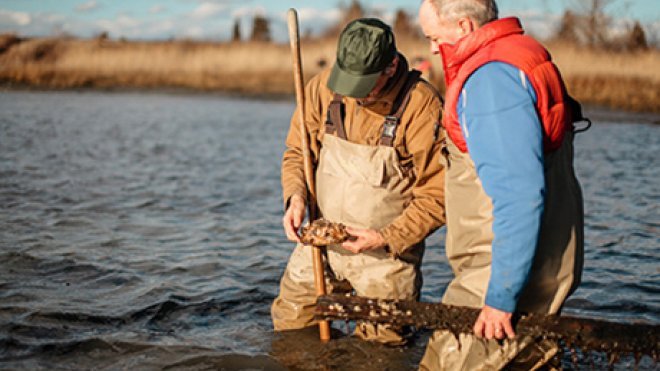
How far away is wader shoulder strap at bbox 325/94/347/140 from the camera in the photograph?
4.51m

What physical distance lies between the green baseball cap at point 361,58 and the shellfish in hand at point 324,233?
29.4 inches

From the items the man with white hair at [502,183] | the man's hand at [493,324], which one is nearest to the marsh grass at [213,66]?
the man with white hair at [502,183]

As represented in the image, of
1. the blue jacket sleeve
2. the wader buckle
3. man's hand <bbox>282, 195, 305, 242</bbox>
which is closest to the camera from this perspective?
the blue jacket sleeve

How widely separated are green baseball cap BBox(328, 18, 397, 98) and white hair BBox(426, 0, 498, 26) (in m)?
0.81

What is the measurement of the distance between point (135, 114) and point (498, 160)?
68.0ft

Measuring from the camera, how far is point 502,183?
3.01 metres

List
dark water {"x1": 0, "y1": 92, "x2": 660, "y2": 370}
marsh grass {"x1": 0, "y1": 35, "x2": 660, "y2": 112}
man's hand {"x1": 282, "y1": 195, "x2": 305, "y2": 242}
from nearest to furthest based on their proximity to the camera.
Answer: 1. man's hand {"x1": 282, "y1": 195, "x2": 305, "y2": 242}
2. dark water {"x1": 0, "y1": 92, "x2": 660, "y2": 370}
3. marsh grass {"x1": 0, "y1": 35, "x2": 660, "y2": 112}

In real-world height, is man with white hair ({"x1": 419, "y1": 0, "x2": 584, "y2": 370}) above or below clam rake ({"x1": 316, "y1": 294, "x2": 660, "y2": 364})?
above

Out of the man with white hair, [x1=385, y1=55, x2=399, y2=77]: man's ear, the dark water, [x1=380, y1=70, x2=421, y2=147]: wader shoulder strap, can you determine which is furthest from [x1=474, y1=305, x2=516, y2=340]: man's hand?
the dark water

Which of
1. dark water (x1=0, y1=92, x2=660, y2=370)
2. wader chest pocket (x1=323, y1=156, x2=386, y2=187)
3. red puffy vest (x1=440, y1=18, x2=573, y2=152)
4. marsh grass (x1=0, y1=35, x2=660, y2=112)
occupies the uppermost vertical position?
red puffy vest (x1=440, y1=18, x2=573, y2=152)

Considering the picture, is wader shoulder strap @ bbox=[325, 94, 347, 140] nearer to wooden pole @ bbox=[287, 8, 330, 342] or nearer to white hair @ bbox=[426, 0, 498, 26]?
wooden pole @ bbox=[287, 8, 330, 342]

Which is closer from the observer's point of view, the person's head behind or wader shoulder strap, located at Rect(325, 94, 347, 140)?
the person's head behind

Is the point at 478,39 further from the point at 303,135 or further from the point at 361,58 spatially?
the point at 303,135

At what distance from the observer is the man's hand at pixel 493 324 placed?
3.27 metres
